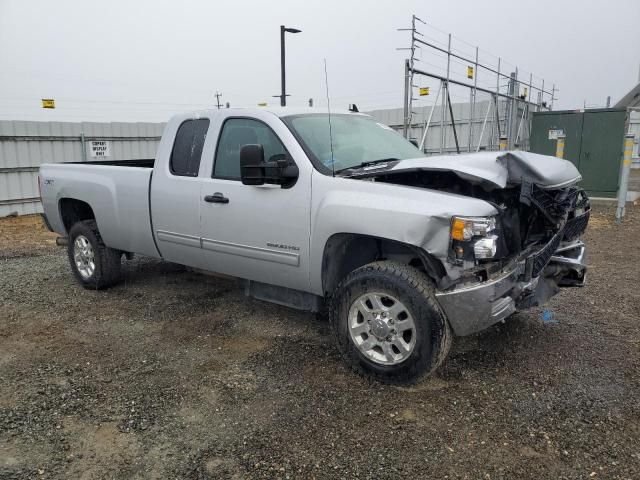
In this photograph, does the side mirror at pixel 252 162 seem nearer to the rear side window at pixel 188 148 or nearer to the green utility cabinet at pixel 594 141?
the rear side window at pixel 188 148

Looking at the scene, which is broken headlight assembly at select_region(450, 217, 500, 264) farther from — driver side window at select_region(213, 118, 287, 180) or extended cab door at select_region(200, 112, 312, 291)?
driver side window at select_region(213, 118, 287, 180)

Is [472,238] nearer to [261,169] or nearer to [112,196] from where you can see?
[261,169]

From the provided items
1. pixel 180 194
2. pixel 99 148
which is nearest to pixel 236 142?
pixel 180 194

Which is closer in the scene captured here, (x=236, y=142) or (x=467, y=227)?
(x=467, y=227)

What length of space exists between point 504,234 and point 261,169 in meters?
1.77

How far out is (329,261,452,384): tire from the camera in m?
3.30

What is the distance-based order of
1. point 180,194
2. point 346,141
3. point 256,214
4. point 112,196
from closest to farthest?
point 256,214, point 346,141, point 180,194, point 112,196

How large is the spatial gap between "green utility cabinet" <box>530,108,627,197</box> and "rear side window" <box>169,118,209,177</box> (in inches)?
450

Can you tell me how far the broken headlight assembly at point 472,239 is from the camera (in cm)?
315

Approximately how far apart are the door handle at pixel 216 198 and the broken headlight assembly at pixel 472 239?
200cm

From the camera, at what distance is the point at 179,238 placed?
4.80 meters

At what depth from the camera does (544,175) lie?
3.46 meters

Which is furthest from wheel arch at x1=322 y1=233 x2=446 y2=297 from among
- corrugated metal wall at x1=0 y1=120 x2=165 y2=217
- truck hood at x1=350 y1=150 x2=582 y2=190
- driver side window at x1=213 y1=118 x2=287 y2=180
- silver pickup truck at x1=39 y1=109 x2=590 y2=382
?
corrugated metal wall at x1=0 y1=120 x2=165 y2=217

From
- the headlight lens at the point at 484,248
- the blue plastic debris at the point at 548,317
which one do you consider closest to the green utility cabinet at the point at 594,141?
→ the blue plastic debris at the point at 548,317
